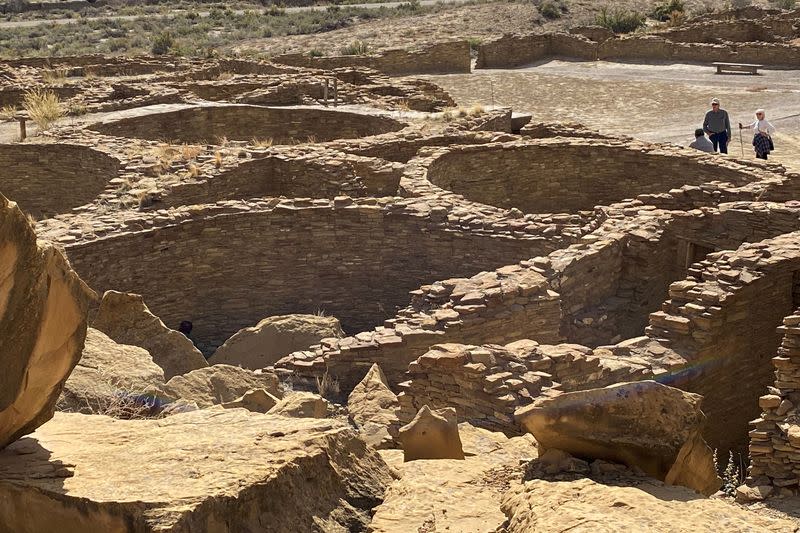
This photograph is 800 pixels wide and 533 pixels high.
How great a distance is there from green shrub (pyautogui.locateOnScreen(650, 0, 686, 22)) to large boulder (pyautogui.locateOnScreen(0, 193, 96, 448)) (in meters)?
42.2

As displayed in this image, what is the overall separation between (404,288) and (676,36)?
25295 millimetres

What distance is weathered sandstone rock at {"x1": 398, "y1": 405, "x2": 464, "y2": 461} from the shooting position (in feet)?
21.3

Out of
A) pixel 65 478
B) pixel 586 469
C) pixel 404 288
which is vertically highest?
pixel 65 478

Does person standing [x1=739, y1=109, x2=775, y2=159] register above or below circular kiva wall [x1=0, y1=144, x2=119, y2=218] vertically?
above

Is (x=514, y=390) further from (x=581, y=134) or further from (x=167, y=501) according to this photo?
(x=581, y=134)

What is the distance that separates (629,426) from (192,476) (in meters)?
2.30

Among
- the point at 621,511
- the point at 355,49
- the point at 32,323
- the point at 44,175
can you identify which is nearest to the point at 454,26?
the point at 355,49

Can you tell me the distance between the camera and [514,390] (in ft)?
Result: 27.8

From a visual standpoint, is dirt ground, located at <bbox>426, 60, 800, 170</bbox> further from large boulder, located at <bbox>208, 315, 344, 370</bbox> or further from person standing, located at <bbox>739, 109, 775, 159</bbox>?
large boulder, located at <bbox>208, 315, 344, 370</bbox>

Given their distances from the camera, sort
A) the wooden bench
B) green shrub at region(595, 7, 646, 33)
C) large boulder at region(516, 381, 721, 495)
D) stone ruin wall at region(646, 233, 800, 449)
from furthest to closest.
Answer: green shrub at region(595, 7, 646, 33)
the wooden bench
stone ruin wall at region(646, 233, 800, 449)
large boulder at region(516, 381, 721, 495)

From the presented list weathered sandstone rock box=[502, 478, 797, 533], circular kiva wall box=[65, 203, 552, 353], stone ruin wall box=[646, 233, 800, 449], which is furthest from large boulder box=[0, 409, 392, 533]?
circular kiva wall box=[65, 203, 552, 353]

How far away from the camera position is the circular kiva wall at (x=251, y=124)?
21141 mm

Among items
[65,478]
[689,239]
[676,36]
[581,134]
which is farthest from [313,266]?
[676,36]

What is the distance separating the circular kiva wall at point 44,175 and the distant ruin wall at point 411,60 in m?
14.1
